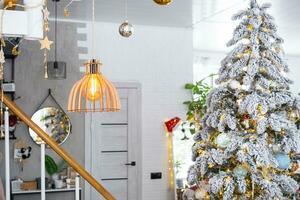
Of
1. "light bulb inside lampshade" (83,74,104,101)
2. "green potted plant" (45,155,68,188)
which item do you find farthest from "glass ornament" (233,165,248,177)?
"green potted plant" (45,155,68,188)

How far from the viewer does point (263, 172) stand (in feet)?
11.0

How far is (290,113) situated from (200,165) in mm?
Result: 764

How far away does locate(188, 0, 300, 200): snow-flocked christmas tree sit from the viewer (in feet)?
10.8

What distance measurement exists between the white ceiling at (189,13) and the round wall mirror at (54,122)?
129 centimetres

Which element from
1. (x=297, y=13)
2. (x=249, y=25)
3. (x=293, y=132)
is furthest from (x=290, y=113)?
(x=297, y=13)

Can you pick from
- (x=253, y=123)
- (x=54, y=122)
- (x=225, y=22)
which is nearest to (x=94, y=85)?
(x=253, y=123)

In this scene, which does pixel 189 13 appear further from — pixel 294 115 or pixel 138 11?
pixel 294 115

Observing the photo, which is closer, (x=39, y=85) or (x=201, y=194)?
(x=201, y=194)

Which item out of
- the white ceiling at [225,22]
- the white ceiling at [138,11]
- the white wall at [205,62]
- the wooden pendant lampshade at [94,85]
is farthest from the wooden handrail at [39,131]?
the white wall at [205,62]

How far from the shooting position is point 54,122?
6.21m

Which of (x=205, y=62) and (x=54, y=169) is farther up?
(x=205, y=62)

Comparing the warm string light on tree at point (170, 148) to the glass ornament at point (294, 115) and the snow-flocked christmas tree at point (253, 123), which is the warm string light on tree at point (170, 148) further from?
the glass ornament at point (294, 115)

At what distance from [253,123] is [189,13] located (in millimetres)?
2989

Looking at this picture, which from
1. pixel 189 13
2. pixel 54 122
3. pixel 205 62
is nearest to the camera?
pixel 189 13
